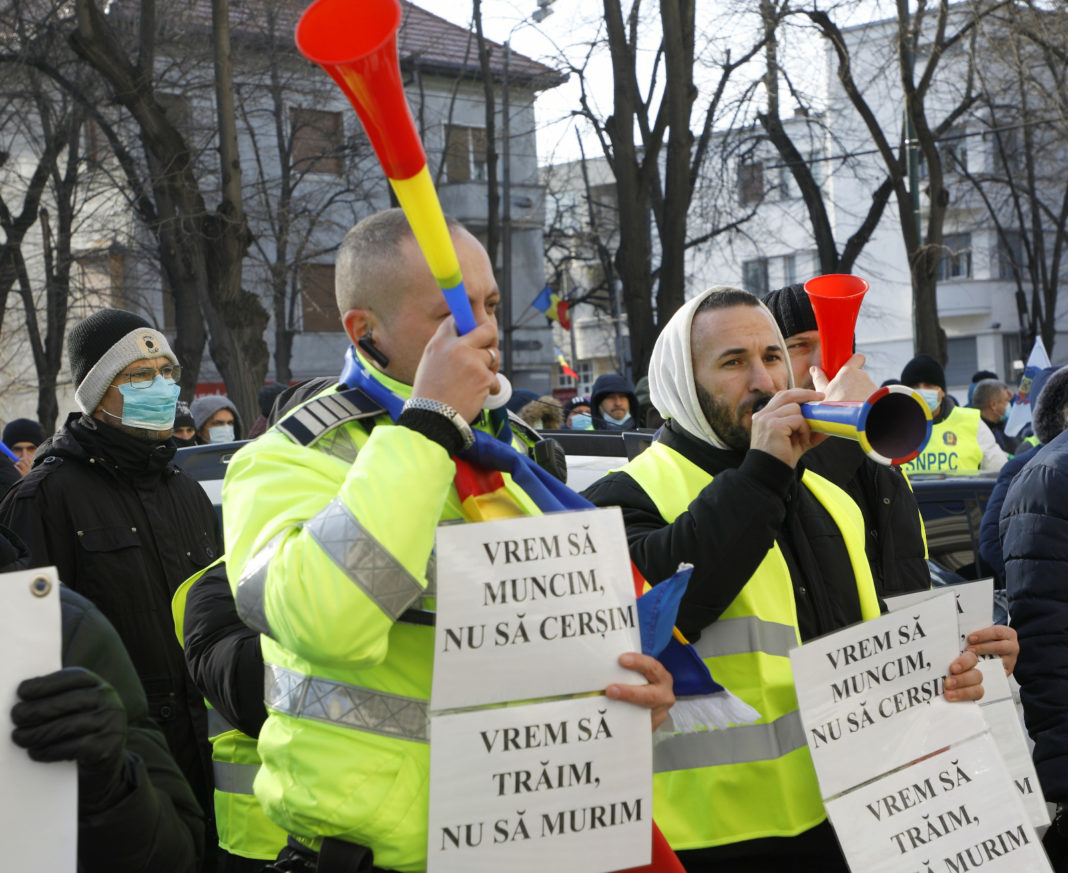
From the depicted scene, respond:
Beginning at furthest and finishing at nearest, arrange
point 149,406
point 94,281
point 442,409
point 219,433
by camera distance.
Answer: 1. point 94,281
2. point 219,433
3. point 149,406
4. point 442,409

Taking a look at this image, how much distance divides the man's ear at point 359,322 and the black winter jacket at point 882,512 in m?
1.47

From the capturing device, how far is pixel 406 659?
6.81 feet

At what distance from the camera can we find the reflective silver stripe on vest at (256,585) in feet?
6.36

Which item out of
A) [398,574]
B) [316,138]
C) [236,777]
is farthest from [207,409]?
[316,138]

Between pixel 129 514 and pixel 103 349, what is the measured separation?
0.68 metres

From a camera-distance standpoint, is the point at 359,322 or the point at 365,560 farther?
the point at 359,322

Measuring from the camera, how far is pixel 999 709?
2.85 m

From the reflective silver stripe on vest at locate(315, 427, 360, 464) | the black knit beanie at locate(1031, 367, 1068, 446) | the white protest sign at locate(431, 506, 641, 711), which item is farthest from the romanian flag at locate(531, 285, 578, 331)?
the white protest sign at locate(431, 506, 641, 711)

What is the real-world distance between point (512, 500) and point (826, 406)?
2.24 feet

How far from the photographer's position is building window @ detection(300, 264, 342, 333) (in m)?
31.2

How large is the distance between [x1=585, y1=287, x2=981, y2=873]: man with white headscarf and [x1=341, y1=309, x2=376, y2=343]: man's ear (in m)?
0.73

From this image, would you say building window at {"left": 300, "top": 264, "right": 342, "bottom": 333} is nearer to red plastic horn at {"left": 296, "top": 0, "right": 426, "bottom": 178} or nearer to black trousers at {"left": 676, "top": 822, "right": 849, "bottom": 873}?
black trousers at {"left": 676, "top": 822, "right": 849, "bottom": 873}

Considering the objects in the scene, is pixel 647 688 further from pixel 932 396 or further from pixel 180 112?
pixel 180 112

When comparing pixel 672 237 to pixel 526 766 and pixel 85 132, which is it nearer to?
pixel 526 766
